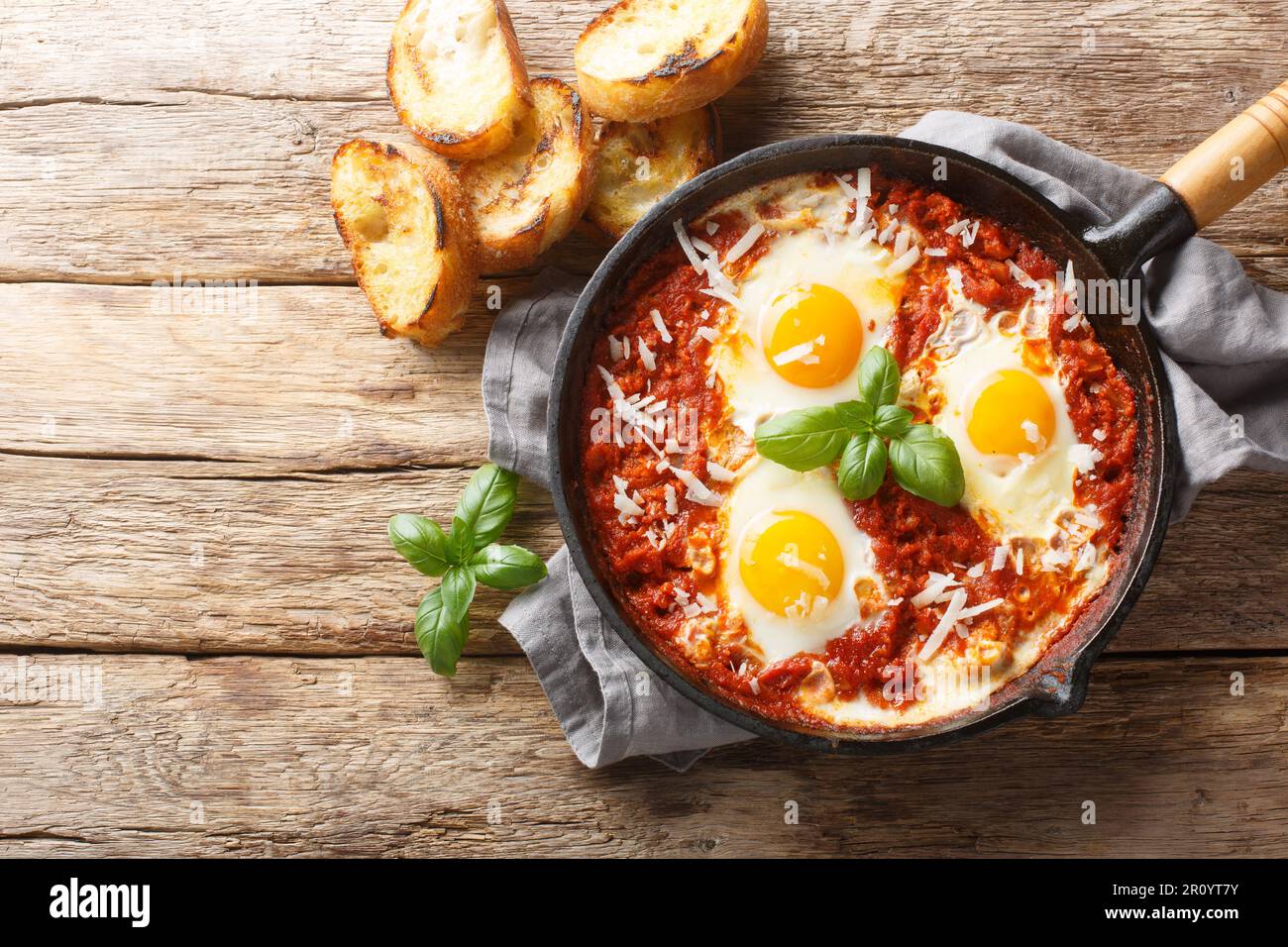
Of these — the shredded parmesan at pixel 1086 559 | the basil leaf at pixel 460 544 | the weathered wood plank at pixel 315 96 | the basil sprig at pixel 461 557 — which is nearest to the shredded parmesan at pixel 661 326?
the weathered wood plank at pixel 315 96

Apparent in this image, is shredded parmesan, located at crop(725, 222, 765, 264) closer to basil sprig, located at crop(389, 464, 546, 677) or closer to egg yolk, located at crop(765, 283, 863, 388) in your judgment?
egg yolk, located at crop(765, 283, 863, 388)

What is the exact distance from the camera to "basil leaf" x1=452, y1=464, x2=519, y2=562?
315 cm

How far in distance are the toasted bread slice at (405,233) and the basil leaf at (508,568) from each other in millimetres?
732

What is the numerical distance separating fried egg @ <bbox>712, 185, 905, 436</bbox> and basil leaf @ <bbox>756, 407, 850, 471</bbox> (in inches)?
6.6

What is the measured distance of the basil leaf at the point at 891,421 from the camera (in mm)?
2777

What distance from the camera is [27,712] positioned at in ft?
11.2

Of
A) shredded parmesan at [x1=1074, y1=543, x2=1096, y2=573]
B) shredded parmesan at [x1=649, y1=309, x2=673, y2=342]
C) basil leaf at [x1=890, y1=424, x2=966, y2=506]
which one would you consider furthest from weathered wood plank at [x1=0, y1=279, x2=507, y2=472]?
shredded parmesan at [x1=1074, y1=543, x2=1096, y2=573]

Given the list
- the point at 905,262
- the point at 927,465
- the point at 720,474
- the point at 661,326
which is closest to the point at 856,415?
the point at 927,465

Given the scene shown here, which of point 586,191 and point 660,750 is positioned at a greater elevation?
point 586,191

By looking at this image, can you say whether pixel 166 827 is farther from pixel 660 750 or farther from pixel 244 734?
pixel 660 750

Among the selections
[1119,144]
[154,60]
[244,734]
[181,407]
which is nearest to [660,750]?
[244,734]

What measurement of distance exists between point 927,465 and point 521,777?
1.70 m

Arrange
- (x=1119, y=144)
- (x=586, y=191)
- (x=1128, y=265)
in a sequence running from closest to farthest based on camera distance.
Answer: (x=1128, y=265), (x=586, y=191), (x=1119, y=144)

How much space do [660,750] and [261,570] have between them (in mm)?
1494
